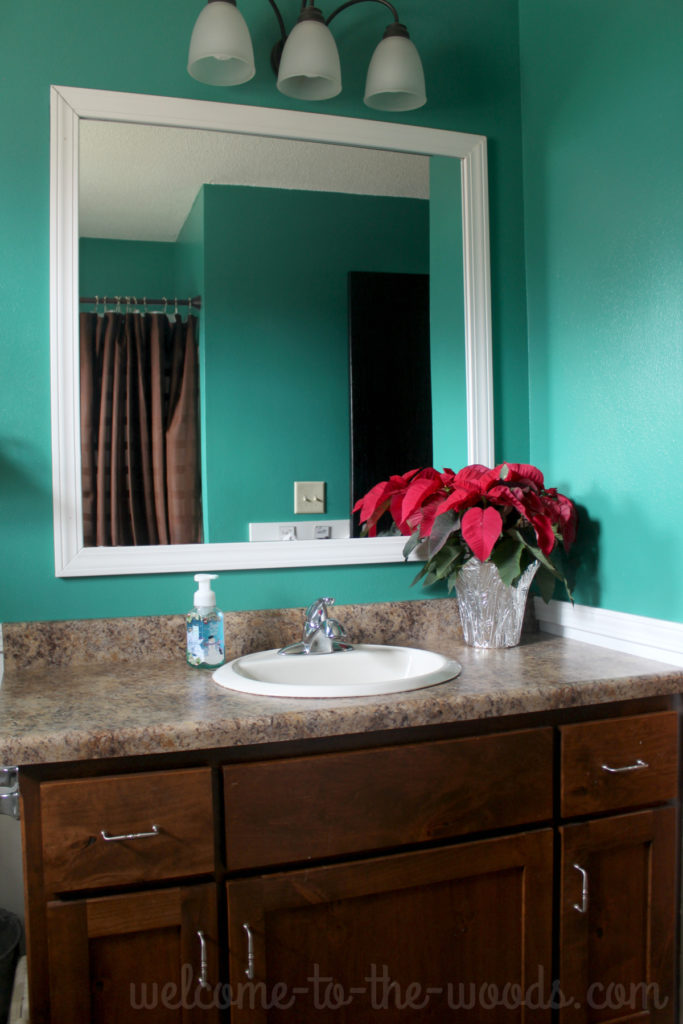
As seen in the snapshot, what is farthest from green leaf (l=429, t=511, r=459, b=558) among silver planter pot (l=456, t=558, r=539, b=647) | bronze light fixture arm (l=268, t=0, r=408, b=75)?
bronze light fixture arm (l=268, t=0, r=408, b=75)

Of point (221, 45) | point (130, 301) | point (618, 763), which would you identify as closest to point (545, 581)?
point (618, 763)

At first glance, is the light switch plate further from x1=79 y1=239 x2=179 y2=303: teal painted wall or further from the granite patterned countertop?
x1=79 y1=239 x2=179 y2=303: teal painted wall

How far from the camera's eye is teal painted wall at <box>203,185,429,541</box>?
1598mm

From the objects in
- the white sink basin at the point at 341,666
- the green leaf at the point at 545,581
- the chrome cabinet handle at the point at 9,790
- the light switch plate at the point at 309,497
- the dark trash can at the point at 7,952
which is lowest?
the dark trash can at the point at 7,952

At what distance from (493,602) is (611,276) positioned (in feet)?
2.32

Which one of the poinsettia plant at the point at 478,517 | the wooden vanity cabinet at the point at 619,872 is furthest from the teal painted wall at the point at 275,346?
the wooden vanity cabinet at the point at 619,872

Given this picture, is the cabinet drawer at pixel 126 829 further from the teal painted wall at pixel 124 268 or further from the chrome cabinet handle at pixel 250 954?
the teal painted wall at pixel 124 268

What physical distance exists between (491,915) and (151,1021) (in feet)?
1.76

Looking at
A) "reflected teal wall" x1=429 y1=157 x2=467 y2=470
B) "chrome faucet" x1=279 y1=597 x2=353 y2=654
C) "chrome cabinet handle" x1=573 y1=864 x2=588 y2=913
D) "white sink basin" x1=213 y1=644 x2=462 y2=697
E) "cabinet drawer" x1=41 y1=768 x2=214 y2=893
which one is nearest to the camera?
"cabinet drawer" x1=41 y1=768 x2=214 y2=893

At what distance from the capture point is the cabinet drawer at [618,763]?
4.20 ft

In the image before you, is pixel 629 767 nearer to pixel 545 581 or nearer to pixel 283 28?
pixel 545 581

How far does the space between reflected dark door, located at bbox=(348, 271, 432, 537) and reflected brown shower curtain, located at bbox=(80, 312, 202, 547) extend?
0.35 meters

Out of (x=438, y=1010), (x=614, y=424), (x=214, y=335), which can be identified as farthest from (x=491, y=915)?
(x=214, y=335)

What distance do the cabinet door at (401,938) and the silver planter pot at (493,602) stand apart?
1.44 feet
